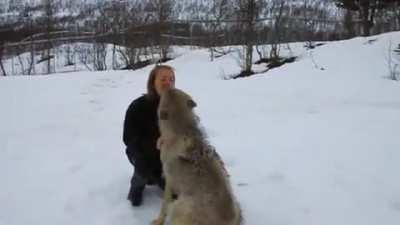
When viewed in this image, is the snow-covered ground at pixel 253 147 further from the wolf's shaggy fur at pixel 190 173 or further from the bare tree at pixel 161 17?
the bare tree at pixel 161 17

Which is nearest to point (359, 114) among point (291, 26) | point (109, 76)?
point (109, 76)

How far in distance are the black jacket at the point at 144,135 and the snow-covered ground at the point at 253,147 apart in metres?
0.41

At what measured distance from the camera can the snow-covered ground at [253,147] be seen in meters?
3.99

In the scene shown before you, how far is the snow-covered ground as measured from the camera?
13.1ft

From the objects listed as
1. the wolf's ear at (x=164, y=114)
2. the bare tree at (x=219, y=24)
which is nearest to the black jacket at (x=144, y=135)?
the wolf's ear at (x=164, y=114)

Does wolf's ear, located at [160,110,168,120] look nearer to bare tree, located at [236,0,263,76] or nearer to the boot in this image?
the boot

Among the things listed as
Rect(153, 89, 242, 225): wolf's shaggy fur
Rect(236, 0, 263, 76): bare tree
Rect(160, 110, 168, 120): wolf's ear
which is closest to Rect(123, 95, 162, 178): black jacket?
Rect(153, 89, 242, 225): wolf's shaggy fur

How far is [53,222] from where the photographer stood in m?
3.89

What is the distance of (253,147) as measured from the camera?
5.50 m

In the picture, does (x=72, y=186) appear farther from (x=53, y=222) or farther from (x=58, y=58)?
(x=58, y=58)

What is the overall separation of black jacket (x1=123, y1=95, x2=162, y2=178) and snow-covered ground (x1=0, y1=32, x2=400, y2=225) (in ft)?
1.35

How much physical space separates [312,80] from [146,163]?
617 centimetres

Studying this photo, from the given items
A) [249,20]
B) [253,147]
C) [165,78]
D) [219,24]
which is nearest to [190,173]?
[165,78]

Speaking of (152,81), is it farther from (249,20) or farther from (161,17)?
(161,17)
